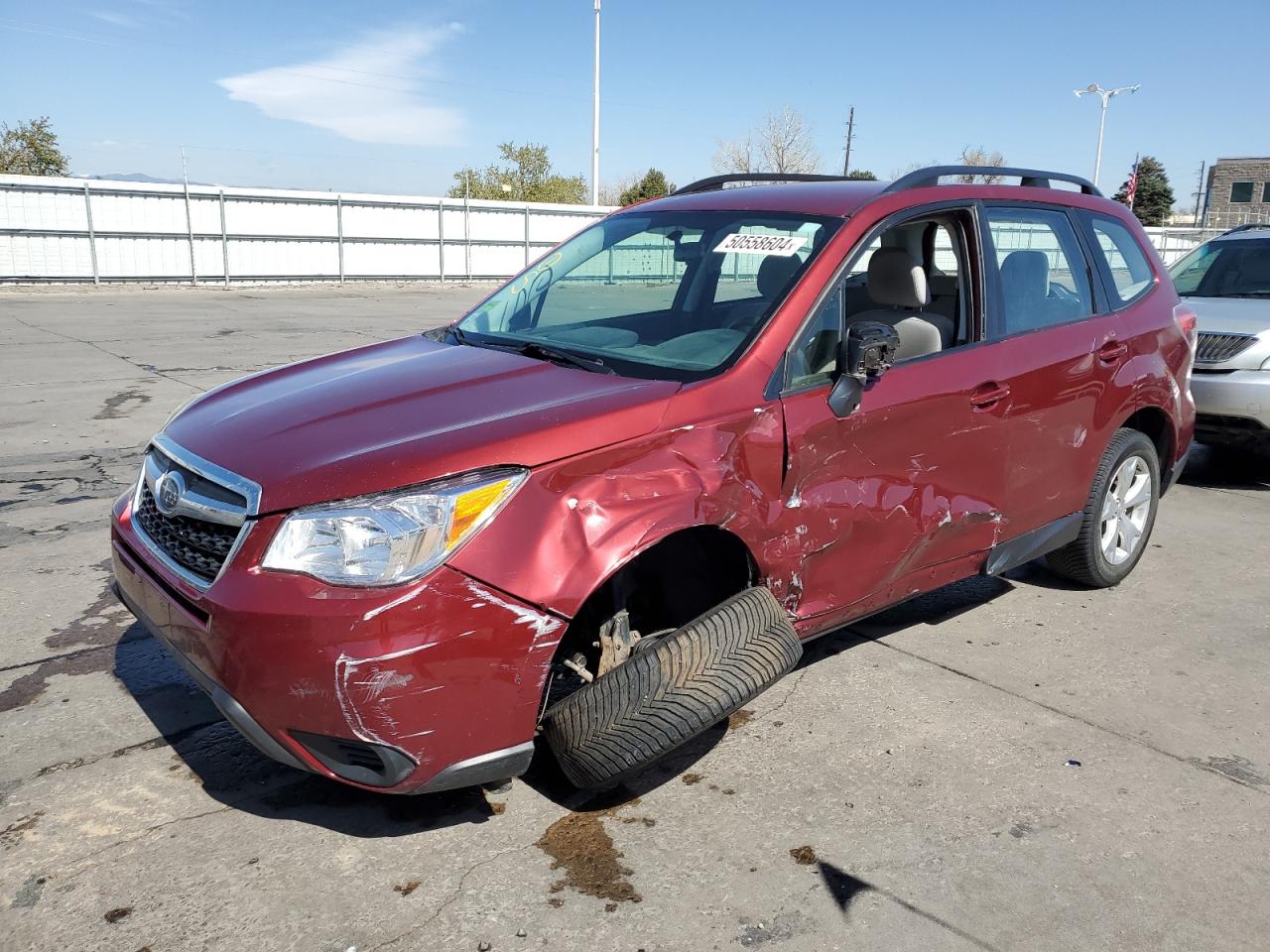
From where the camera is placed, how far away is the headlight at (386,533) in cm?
248

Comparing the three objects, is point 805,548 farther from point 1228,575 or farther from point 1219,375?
point 1219,375

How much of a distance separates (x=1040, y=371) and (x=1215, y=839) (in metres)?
1.86

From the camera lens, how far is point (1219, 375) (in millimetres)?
6953

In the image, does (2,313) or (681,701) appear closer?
(681,701)

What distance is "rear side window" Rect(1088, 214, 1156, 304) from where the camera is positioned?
473 centimetres

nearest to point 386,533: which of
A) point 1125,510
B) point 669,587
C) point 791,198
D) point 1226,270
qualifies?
point 669,587

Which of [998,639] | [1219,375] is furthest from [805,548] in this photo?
[1219,375]

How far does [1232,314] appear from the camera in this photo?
7.36 m

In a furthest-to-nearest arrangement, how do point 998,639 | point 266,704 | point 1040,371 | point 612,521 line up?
point 998,639 < point 1040,371 < point 612,521 < point 266,704

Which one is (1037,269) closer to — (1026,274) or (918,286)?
(1026,274)

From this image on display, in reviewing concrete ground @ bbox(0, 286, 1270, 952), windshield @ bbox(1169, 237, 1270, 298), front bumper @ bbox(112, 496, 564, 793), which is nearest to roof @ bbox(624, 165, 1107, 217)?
concrete ground @ bbox(0, 286, 1270, 952)

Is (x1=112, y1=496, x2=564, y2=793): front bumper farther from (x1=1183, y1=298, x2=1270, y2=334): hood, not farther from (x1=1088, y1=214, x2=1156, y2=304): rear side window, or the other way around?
(x1=1183, y1=298, x2=1270, y2=334): hood

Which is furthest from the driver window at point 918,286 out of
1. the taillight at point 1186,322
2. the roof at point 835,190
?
the taillight at point 1186,322

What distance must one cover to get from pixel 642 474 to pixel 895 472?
1.12 metres
